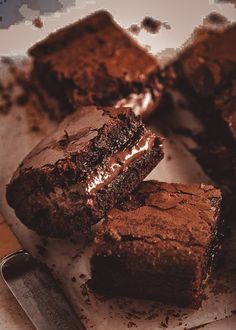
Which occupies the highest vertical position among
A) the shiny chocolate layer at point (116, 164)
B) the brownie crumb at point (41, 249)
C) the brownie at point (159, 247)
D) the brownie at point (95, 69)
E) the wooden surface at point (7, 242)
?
the brownie at point (95, 69)

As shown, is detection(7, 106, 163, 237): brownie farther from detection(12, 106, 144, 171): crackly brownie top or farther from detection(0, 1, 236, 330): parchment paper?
detection(0, 1, 236, 330): parchment paper

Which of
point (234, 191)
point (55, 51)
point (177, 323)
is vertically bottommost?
point (177, 323)

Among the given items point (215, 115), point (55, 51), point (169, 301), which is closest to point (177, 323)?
point (169, 301)

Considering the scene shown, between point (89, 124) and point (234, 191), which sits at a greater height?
point (89, 124)

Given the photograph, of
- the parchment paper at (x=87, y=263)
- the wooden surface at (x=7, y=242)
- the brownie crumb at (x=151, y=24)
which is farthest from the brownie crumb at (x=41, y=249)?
the brownie crumb at (x=151, y=24)

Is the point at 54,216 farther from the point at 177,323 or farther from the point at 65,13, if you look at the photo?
the point at 65,13

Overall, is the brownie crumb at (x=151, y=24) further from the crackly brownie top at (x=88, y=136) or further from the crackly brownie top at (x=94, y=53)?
the crackly brownie top at (x=88, y=136)
